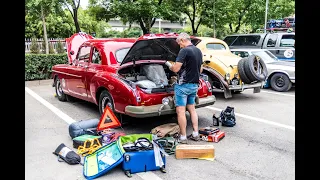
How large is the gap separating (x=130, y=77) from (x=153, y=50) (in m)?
0.75

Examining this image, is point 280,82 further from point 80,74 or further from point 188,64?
point 80,74

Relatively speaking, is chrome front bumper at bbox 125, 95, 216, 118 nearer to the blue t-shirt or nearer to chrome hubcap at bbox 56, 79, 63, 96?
the blue t-shirt

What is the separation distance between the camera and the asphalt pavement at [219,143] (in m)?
4.11

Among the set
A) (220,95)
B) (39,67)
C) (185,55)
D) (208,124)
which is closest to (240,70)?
(220,95)

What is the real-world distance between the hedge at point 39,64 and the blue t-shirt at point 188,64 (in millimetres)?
9124

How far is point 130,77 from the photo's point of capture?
644 centimetres

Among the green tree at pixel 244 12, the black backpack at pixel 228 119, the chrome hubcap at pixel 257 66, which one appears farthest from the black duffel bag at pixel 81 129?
the green tree at pixel 244 12

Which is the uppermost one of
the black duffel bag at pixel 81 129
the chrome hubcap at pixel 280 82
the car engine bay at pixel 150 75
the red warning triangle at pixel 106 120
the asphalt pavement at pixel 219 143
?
the car engine bay at pixel 150 75

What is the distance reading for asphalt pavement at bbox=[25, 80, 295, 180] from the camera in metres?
4.11

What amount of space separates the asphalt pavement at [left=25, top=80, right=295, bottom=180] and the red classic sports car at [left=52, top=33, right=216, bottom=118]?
70 centimetres

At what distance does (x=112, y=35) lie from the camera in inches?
1433

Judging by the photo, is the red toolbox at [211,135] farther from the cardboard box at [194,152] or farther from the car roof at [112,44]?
the car roof at [112,44]

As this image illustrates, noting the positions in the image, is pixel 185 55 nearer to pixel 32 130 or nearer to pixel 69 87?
pixel 32 130
